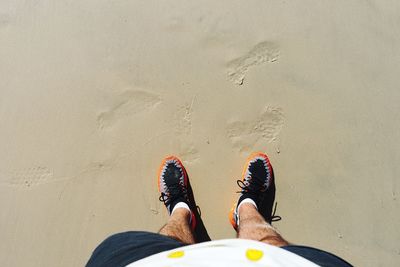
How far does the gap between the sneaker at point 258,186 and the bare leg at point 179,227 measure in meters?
0.29

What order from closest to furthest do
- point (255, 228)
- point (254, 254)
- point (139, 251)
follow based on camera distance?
point (254, 254) → point (139, 251) → point (255, 228)

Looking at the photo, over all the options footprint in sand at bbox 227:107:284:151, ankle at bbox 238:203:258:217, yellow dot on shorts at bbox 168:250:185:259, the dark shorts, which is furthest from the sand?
yellow dot on shorts at bbox 168:250:185:259

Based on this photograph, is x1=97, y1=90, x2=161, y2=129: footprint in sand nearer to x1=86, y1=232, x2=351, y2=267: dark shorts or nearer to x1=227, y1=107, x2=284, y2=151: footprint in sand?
x1=227, y1=107, x2=284, y2=151: footprint in sand

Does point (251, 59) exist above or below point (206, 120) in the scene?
above

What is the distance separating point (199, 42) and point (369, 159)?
52.5 inches

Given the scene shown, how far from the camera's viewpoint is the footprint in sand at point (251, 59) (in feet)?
6.73

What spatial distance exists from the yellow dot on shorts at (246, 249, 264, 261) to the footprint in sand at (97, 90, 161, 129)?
1281 millimetres

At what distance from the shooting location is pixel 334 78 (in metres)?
2.03

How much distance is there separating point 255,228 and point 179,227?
44 cm

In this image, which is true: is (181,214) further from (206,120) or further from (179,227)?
(206,120)

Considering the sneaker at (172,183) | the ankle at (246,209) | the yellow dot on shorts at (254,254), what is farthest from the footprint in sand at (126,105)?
the yellow dot on shorts at (254,254)

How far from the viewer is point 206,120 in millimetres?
2029

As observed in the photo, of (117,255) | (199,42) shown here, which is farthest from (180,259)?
(199,42)

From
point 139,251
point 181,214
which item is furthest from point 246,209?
point 139,251
